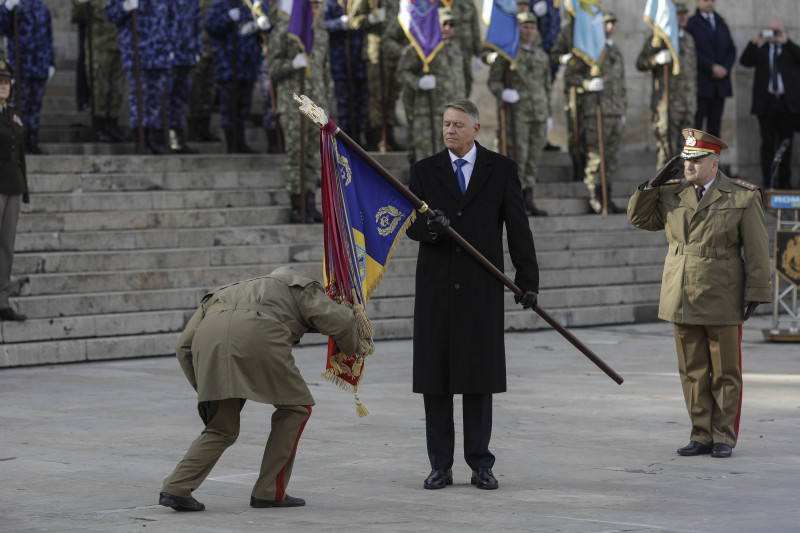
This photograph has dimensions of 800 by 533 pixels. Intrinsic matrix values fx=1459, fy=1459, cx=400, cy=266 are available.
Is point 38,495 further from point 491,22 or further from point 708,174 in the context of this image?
point 491,22

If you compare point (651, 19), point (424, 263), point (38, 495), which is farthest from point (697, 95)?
point (38, 495)

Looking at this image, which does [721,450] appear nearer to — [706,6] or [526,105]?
[526,105]

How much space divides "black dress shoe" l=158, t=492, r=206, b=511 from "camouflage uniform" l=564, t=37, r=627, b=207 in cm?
1166

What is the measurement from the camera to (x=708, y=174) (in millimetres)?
7996

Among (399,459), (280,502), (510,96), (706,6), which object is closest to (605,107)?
(510,96)

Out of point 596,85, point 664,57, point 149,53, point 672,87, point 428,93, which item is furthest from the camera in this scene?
point 672,87

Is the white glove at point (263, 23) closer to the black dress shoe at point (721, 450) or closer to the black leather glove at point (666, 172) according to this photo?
the black leather glove at point (666, 172)

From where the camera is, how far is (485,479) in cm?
679

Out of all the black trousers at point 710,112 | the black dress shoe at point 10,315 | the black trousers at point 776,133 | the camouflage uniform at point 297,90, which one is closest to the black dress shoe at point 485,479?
the black dress shoe at point 10,315

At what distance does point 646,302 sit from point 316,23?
14.7 feet

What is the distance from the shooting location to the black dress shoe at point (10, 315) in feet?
37.6

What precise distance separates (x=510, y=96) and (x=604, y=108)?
5.30ft

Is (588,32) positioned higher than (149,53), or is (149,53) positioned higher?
(588,32)

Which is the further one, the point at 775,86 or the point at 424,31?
the point at 775,86
